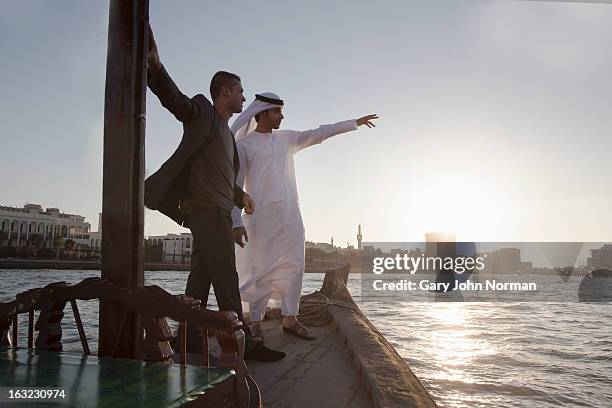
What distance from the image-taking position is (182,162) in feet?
7.63

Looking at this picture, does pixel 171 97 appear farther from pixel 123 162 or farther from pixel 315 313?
pixel 315 313

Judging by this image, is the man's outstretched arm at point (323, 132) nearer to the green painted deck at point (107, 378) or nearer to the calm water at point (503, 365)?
the green painted deck at point (107, 378)

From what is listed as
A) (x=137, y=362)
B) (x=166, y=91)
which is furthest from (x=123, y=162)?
(x=137, y=362)

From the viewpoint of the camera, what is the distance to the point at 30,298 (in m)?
1.50

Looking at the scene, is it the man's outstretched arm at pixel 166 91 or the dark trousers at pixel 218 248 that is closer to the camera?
the man's outstretched arm at pixel 166 91

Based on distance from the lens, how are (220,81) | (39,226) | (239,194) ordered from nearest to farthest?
1. (220,81)
2. (239,194)
3. (39,226)

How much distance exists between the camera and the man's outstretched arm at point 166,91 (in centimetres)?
169

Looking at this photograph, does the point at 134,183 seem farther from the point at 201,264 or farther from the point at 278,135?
the point at 278,135

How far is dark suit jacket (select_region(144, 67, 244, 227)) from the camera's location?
2232 millimetres

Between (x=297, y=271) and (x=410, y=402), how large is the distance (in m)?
1.78

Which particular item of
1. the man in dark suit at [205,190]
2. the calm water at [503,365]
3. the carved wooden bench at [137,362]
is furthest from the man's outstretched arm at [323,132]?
the calm water at [503,365]

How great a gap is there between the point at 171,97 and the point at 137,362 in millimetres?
1129

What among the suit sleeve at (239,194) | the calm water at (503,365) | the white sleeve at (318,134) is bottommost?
the calm water at (503,365)

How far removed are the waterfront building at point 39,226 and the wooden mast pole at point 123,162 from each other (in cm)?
8597
